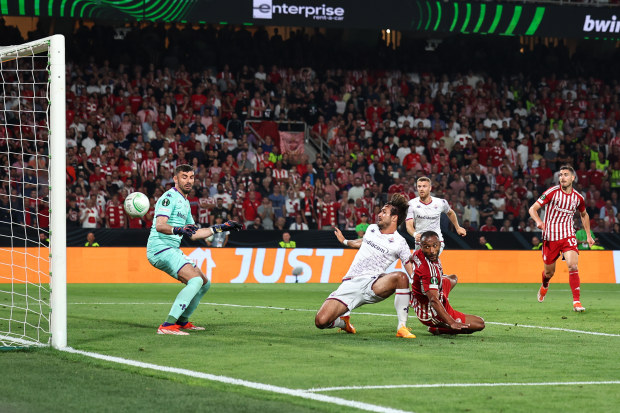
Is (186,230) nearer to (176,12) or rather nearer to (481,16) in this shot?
(176,12)

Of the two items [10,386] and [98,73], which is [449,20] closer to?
[98,73]

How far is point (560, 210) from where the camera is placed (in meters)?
16.2

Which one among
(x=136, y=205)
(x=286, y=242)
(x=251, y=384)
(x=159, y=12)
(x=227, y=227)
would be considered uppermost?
(x=159, y=12)

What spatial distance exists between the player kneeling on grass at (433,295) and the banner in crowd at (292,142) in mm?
19203

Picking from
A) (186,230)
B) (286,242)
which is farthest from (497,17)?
(186,230)

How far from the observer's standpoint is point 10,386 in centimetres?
729

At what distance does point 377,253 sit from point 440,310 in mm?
1024

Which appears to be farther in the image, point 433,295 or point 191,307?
point 191,307

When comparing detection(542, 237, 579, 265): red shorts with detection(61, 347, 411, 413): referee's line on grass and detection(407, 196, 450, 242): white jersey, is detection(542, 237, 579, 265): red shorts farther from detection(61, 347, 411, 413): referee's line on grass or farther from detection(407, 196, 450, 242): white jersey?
detection(61, 347, 411, 413): referee's line on grass

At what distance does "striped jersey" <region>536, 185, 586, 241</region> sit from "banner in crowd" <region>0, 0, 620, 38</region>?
1407cm

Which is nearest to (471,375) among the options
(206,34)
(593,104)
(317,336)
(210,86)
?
(317,336)

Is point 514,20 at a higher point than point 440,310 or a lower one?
higher

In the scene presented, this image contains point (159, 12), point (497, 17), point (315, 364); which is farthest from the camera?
point (497, 17)

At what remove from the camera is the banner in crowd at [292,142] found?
3056 centimetres
